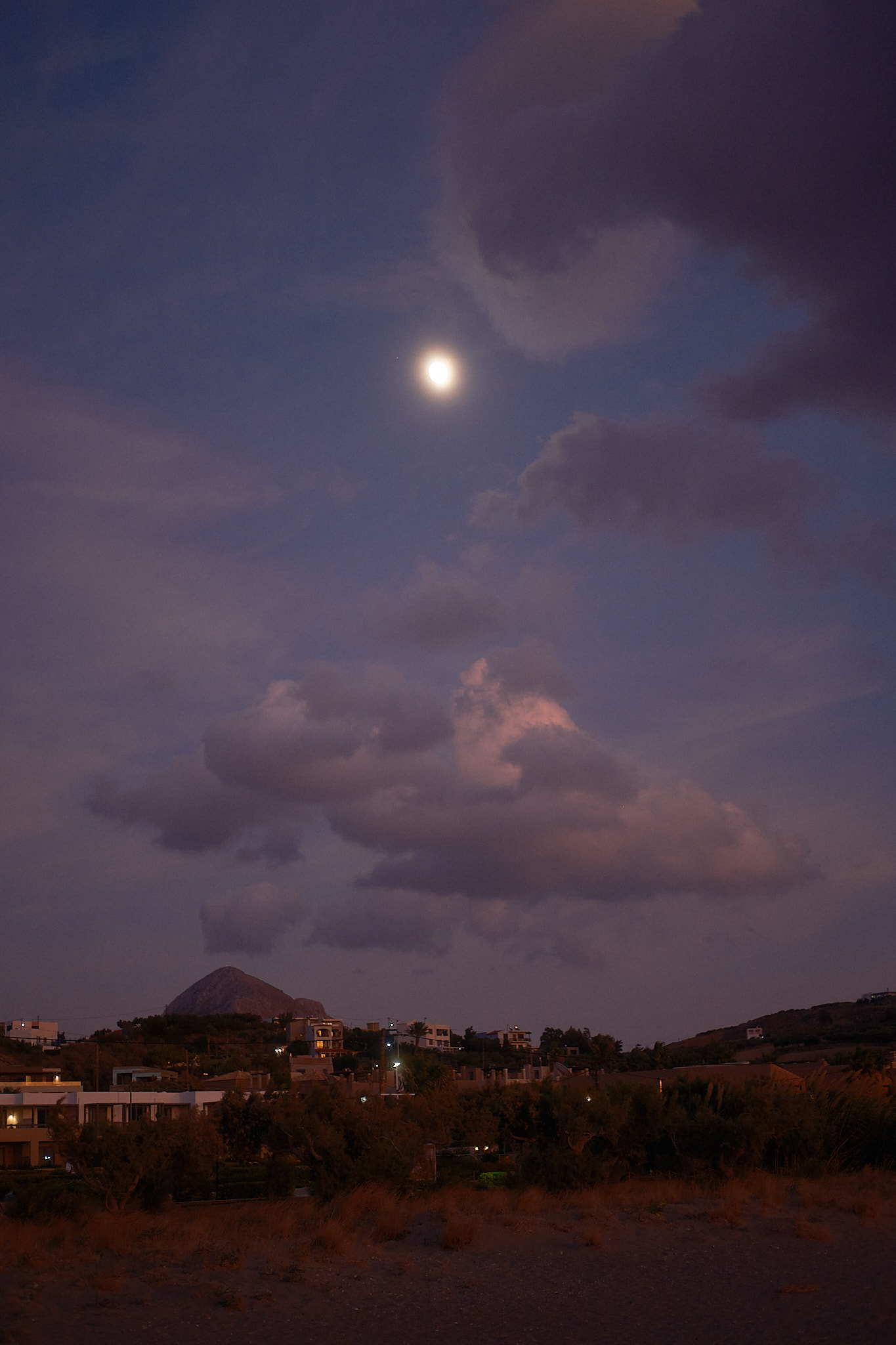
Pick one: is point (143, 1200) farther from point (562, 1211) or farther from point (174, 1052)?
point (174, 1052)

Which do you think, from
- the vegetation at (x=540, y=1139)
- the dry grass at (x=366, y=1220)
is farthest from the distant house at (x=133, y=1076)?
the dry grass at (x=366, y=1220)

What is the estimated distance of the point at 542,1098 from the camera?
89.8 feet

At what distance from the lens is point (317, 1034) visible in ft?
450

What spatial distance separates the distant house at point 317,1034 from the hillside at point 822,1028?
136 ft

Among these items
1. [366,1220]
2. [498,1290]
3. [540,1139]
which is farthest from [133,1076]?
[498,1290]

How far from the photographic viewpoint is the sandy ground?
41.1 feet

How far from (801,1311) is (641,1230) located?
19.7 ft

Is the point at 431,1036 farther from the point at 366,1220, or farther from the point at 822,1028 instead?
the point at 366,1220

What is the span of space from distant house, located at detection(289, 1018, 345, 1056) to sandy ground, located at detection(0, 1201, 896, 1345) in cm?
10852

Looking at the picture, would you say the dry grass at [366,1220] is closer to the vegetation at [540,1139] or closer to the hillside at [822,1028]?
the vegetation at [540,1139]

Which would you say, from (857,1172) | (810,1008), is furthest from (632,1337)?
(810,1008)

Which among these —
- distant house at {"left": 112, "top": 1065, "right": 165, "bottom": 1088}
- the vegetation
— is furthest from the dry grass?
distant house at {"left": 112, "top": 1065, "right": 165, "bottom": 1088}

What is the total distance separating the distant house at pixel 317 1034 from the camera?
130m

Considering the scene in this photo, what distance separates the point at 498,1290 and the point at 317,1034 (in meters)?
129
